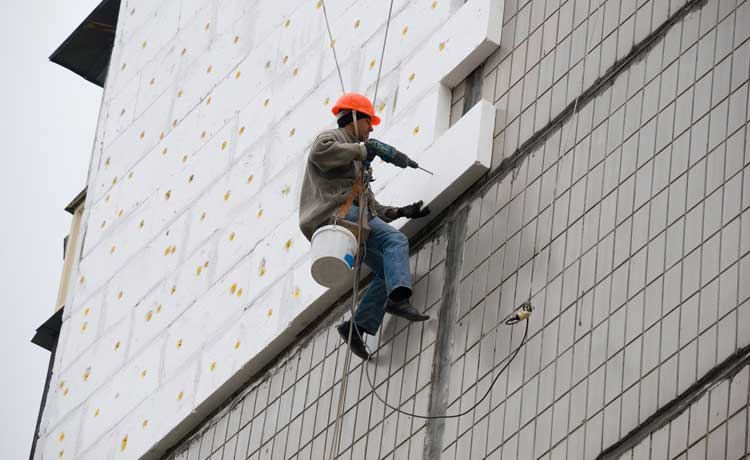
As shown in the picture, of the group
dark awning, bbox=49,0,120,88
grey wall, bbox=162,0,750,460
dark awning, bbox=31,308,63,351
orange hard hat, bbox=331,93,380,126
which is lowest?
grey wall, bbox=162,0,750,460

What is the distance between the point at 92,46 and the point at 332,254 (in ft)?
29.0

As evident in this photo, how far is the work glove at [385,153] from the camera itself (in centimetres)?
968

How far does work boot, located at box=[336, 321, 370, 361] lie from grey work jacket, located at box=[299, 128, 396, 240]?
0.58 meters

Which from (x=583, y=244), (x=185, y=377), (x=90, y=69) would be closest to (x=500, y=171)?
(x=583, y=244)

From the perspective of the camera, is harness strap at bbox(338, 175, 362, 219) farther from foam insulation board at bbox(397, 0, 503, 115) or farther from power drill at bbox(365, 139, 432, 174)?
foam insulation board at bbox(397, 0, 503, 115)

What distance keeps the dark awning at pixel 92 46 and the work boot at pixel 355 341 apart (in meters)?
7.94

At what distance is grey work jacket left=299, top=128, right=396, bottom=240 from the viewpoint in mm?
9711

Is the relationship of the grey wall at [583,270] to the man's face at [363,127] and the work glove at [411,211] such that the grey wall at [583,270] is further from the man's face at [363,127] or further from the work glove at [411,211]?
the man's face at [363,127]

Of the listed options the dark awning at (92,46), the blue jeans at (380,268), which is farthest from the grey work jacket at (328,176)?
the dark awning at (92,46)

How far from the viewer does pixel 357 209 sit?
387 inches

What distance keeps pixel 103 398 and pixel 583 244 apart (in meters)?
5.08

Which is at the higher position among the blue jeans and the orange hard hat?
the orange hard hat

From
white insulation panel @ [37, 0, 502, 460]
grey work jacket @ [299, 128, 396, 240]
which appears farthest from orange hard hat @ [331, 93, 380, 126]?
white insulation panel @ [37, 0, 502, 460]

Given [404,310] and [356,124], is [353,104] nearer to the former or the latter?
[356,124]
